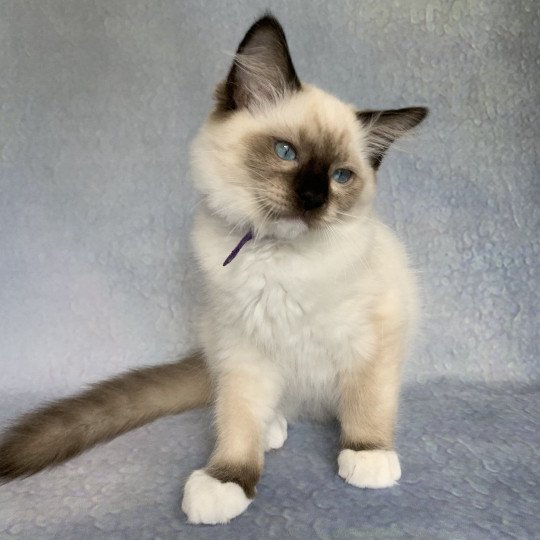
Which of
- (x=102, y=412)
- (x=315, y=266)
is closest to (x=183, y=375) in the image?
(x=102, y=412)

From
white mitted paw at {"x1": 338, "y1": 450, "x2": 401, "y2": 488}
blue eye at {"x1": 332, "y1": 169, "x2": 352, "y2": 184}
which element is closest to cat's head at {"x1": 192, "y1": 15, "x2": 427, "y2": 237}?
blue eye at {"x1": 332, "y1": 169, "x2": 352, "y2": 184}

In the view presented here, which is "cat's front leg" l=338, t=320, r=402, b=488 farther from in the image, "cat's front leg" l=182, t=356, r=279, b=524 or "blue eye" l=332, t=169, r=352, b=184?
"blue eye" l=332, t=169, r=352, b=184

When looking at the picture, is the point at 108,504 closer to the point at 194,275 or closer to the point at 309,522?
the point at 309,522

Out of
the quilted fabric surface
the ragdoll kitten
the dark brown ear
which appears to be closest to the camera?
the ragdoll kitten

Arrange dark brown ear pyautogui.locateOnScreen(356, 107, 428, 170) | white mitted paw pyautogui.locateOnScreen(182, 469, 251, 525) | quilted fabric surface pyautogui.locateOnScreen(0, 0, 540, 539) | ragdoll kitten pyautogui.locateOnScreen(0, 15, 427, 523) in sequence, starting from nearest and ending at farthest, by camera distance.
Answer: white mitted paw pyautogui.locateOnScreen(182, 469, 251, 525)
ragdoll kitten pyautogui.locateOnScreen(0, 15, 427, 523)
dark brown ear pyautogui.locateOnScreen(356, 107, 428, 170)
quilted fabric surface pyautogui.locateOnScreen(0, 0, 540, 539)

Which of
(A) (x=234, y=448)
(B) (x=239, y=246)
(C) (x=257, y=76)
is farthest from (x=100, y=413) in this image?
(C) (x=257, y=76)

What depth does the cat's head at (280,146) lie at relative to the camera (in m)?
1.10

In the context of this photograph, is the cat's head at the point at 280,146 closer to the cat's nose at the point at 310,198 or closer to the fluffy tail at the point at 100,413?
the cat's nose at the point at 310,198

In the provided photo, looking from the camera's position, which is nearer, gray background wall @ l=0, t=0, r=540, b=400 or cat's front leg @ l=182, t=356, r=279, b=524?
cat's front leg @ l=182, t=356, r=279, b=524

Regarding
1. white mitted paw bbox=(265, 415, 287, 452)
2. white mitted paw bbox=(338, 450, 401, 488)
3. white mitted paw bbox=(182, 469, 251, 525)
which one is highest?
white mitted paw bbox=(182, 469, 251, 525)

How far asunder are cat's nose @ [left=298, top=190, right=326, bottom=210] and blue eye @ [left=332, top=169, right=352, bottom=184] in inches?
5.2

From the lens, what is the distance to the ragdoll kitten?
44.4 inches

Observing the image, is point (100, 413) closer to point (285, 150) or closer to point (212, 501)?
point (212, 501)

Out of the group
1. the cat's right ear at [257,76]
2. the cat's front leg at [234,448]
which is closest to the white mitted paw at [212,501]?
the cat's front leg at [234,448]
